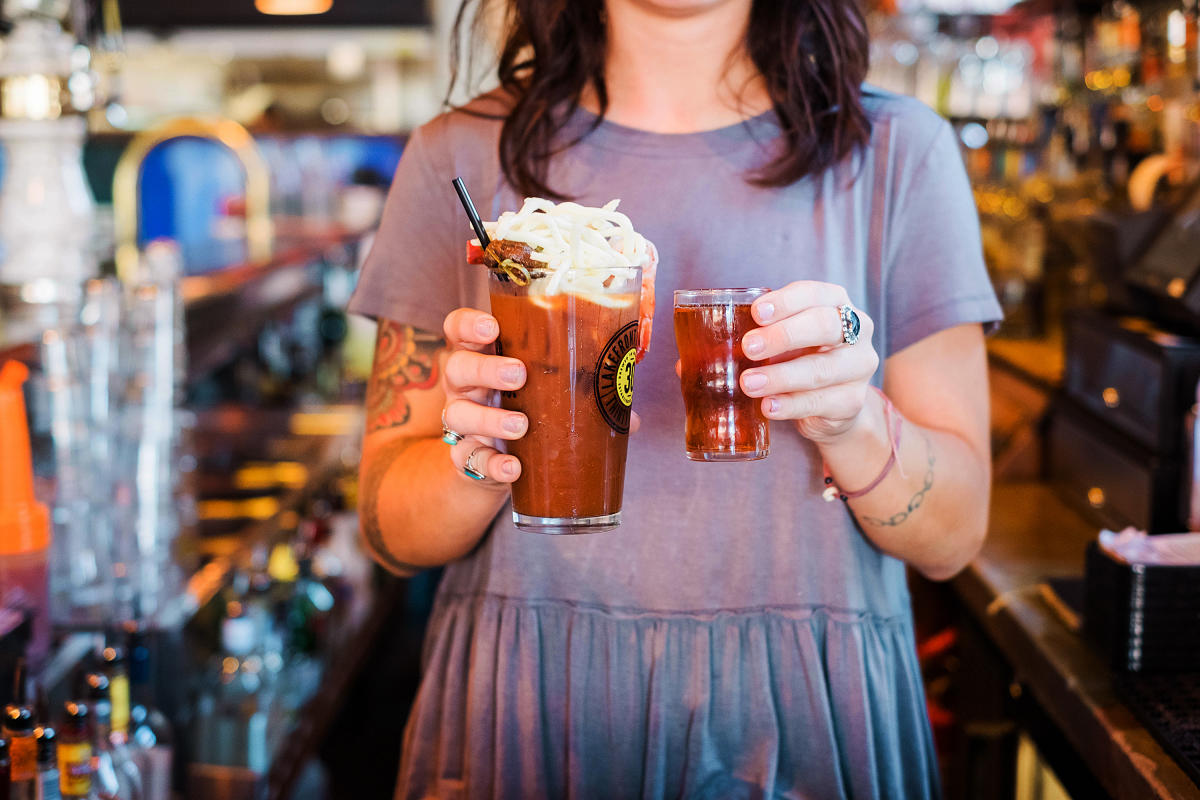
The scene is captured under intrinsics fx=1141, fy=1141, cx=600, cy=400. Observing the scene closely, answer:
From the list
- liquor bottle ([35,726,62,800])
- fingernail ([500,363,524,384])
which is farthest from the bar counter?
liquor bottle ([35,726,62,800])

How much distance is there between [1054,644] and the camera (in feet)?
5.81

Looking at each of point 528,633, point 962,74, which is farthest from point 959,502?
point 962,74

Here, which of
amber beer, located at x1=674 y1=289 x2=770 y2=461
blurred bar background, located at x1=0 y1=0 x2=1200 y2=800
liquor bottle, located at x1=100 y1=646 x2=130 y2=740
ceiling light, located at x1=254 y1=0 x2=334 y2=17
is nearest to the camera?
amber beer, located at x1=674 y1=289 x2=770 y2=461

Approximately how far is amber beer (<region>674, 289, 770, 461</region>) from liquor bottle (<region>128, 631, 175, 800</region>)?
0.91 m

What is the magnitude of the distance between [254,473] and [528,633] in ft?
6.70

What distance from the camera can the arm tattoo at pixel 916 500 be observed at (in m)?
1.25

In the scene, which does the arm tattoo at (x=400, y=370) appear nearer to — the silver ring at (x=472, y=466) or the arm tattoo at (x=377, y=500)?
the arm tattoo at (x=377, y=500)

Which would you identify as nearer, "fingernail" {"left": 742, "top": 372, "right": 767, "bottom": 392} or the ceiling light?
"fingernail" {"left": 742, "top": 372, "right": 767, "bottom": 392}

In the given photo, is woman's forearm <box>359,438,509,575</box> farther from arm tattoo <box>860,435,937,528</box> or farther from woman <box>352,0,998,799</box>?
arm tattoo <box>860,435,937,528</box>

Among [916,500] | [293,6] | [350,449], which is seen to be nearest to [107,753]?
[916,500]

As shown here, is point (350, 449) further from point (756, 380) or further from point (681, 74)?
point (756, 380)

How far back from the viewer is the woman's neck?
1.40m

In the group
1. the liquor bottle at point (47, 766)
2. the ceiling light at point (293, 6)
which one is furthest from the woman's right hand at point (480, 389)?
the ceiling light at point (293, 6)

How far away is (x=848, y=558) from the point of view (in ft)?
4.41
